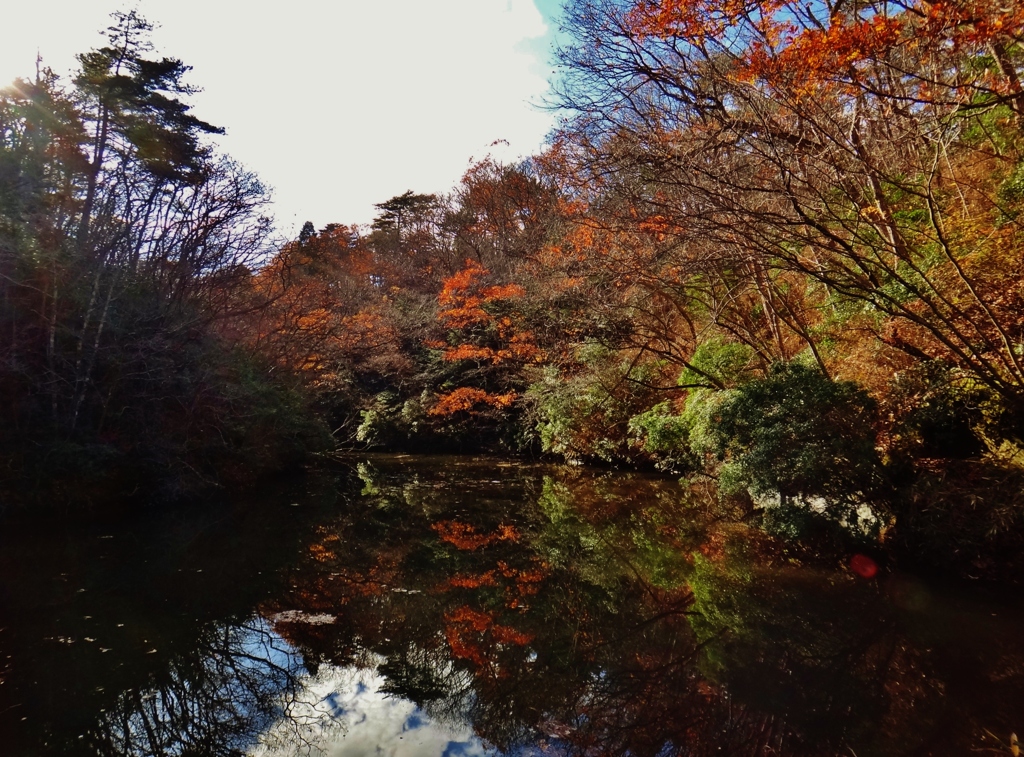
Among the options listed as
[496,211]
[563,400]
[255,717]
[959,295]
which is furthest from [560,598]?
[496,211]

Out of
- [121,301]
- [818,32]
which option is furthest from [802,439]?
[121,301]

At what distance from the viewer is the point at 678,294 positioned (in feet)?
38.7

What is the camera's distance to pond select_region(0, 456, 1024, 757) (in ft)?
12.2

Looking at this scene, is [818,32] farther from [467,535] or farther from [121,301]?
[121,301]

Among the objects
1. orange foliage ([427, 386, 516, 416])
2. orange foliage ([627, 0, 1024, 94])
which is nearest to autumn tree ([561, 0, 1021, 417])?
orange foliage ([627, 0, 1024, 94])

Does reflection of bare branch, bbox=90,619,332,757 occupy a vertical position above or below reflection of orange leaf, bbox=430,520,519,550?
above

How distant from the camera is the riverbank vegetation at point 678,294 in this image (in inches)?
226

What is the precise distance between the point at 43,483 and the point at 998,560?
12.5 meters

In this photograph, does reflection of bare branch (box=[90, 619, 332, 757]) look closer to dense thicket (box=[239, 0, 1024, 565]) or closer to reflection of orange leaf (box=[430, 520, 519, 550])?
reflection of orange leaf (box=[430, 520, 519, 550])

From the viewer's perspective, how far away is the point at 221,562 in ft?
24.5

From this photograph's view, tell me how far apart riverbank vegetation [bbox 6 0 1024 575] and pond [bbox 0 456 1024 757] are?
150cm

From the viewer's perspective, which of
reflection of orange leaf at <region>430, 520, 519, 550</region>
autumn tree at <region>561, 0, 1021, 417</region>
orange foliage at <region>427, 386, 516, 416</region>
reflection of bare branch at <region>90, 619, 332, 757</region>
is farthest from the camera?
orange foliage at <region>427, 386, 516, 416</region>

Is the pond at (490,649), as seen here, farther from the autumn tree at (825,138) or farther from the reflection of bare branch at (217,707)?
the autumn tree at (825,138)

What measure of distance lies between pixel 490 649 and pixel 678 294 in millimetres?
8548
